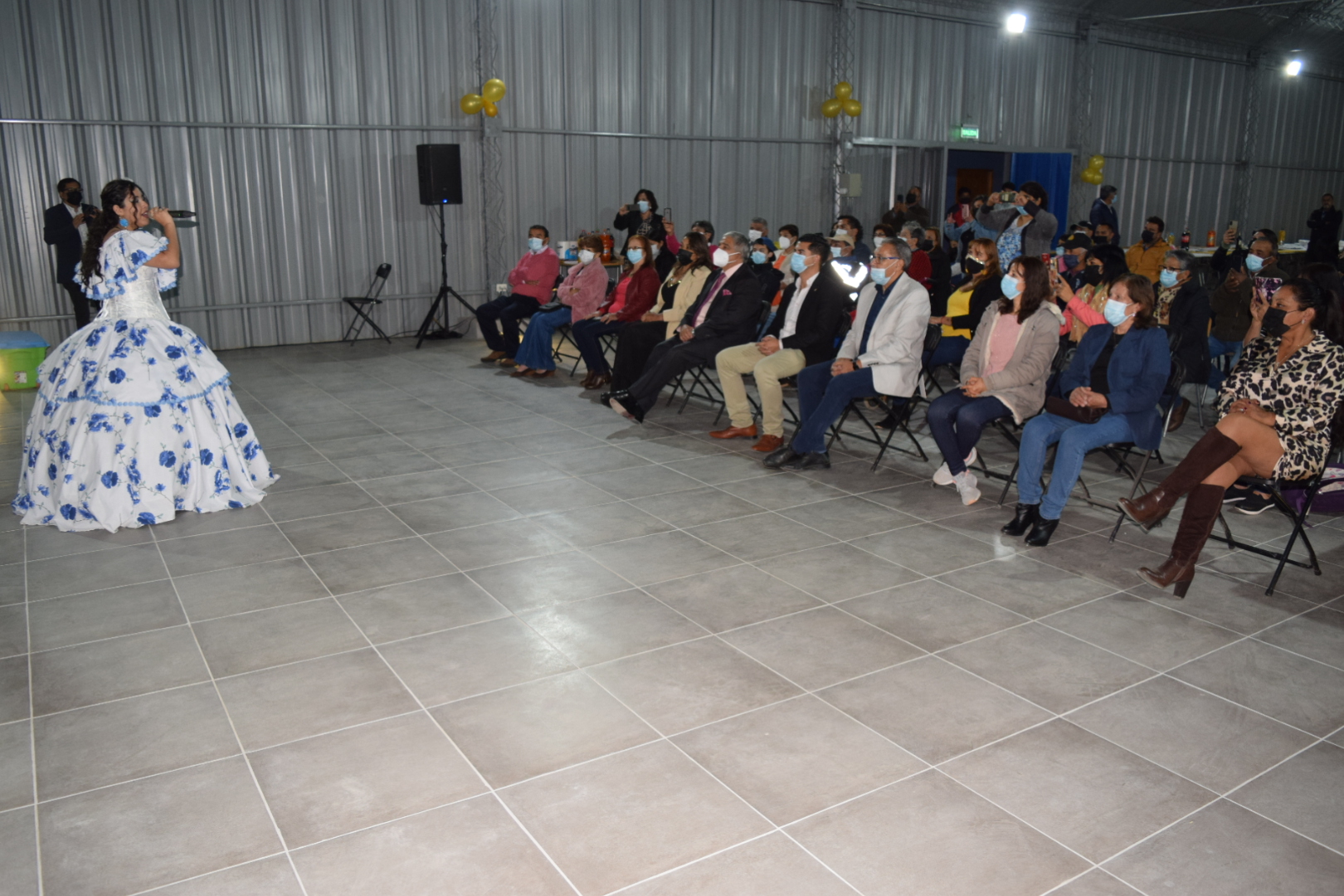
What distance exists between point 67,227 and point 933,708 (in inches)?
330

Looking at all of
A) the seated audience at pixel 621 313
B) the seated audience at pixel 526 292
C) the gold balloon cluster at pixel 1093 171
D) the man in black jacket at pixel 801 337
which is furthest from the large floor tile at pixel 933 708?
the gold balloon cluster at pixel 1093 171

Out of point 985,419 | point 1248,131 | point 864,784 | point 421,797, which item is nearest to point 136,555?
point 421,797

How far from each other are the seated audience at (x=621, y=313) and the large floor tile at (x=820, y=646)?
4.39 m

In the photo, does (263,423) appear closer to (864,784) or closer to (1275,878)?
(864,784)

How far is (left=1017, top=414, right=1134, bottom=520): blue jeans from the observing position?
14.6 feet

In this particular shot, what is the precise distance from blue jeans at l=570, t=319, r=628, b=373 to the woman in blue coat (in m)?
3.98

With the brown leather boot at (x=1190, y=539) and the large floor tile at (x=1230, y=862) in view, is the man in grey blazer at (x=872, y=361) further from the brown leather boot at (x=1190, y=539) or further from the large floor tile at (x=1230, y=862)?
the large floor tile at (x=1230, y=862)

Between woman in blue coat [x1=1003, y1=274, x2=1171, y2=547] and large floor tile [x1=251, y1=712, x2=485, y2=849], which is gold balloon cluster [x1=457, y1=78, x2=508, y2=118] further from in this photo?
large floor tile [x1=251, y1=712, x2=485, y2=849]

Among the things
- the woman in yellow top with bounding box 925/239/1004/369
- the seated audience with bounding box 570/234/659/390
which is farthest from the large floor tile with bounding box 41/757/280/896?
the seated audience with bounding box 570/234/659/390

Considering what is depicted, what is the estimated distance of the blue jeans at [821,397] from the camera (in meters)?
5.55

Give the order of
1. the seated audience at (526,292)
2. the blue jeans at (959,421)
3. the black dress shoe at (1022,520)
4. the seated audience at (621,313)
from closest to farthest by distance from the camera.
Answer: the black dress shoe at (1022,520)
the blue jeans at (959,421)
the seated audience at (621,313)
the seated audience at (526,292)

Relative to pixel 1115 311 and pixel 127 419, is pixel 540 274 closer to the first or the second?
pixel 127 419

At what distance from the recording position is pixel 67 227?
27.8 ft

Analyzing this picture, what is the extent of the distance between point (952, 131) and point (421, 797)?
1393cm
